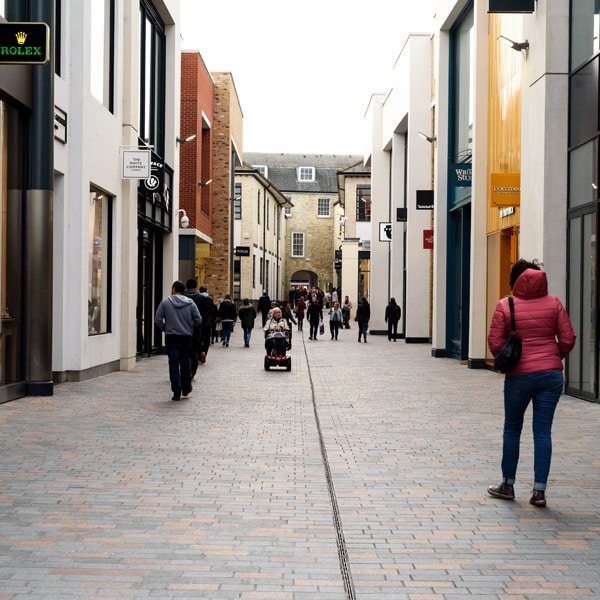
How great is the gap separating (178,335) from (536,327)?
23.2 feet

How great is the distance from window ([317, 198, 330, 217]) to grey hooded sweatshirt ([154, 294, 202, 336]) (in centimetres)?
6882

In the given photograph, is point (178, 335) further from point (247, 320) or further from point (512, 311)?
point (247, 320)

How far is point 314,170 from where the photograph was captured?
289ft

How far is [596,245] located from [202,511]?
8553 millimetres

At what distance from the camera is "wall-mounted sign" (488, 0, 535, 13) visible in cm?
1464

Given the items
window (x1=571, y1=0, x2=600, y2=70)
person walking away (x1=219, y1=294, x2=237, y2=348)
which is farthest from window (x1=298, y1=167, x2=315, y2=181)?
Result: window (x1=571, y1=0, x2=600, y2=70)

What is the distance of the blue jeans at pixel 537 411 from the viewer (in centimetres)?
650

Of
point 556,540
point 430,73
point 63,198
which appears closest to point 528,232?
point 63,198

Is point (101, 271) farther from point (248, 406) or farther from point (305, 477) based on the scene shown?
point (305, 477)

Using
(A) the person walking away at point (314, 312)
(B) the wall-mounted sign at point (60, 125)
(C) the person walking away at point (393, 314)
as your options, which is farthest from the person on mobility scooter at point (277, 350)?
(A) the person walking away at point (314, 312)

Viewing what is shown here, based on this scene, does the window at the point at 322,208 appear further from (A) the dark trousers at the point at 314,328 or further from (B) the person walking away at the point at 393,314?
(B) the person walking away at the point at 393,314

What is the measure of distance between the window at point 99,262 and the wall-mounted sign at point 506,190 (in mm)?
7055

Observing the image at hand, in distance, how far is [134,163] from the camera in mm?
18203

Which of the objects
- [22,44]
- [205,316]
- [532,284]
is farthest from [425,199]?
[532,284]
